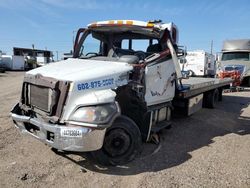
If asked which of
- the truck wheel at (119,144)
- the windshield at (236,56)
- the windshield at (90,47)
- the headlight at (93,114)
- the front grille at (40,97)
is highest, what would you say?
the windshield at (236,56)

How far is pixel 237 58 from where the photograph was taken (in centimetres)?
1756

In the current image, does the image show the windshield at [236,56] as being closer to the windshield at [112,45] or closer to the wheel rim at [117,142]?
the windshield at [112,45]

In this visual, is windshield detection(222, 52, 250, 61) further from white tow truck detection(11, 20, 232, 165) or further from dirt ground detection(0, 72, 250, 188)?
white tow truck detection(11, 20, 232, 165)

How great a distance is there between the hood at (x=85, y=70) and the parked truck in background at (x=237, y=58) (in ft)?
43.9

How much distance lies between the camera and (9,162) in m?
4.43

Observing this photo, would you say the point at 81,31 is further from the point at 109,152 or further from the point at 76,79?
the point at 109,152

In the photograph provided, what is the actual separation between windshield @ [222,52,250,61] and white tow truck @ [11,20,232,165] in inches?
492

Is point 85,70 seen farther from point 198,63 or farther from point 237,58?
point 198,63

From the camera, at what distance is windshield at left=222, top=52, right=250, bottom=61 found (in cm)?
1723

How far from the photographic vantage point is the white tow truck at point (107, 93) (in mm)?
3838

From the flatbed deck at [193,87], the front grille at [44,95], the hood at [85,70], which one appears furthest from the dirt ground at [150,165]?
the hood at [85,70]

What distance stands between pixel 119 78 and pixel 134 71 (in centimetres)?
40

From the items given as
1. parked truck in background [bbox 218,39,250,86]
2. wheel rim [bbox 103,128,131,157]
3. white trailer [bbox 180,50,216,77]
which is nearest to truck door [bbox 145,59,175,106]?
wheel rim [bbox 103,128,131,157]

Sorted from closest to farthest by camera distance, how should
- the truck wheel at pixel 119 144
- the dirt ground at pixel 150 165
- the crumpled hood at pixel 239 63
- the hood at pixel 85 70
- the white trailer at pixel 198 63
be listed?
the dirt ground at pixel 150 165 → the hood at pixel 85 70 → the truck wheel at pixel 119 144 → the crumpled hood at pixel 239 63 → the white trailer at pixel 198 63
